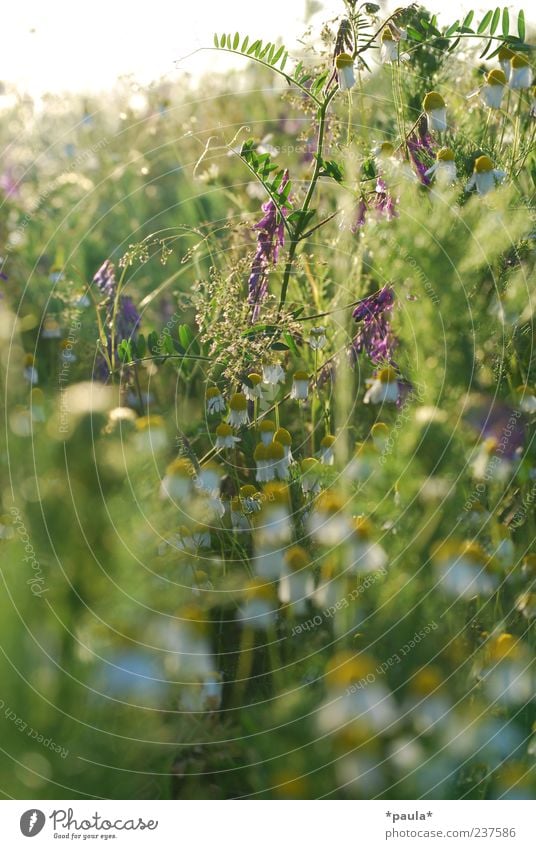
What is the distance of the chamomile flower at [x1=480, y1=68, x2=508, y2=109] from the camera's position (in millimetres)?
1413

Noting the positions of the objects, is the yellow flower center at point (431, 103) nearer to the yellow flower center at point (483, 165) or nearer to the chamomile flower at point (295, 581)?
the yellow flower center at point (483, 165)

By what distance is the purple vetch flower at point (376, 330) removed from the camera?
4.51 ft

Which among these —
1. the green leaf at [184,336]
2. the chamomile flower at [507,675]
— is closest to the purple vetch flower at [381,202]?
the green leaf at [184,336]

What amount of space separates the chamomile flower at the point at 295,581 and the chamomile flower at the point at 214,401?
12.9 inches

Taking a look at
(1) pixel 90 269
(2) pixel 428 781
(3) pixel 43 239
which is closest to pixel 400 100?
(1) pixel 90 269

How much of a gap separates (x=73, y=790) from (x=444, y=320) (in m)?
0.80

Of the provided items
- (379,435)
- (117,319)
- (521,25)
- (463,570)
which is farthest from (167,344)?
(521,25)

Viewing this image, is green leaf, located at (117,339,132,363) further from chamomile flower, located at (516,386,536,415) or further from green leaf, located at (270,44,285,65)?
chamomile flower, located at (516,386,536,415)

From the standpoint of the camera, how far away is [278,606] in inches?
44.0

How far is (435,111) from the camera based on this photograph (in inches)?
53.7

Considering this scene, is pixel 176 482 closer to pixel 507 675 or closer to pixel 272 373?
pixel 272 373

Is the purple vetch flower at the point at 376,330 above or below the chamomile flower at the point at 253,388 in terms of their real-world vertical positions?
above

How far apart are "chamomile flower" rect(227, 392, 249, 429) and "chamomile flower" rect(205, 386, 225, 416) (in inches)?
1.6

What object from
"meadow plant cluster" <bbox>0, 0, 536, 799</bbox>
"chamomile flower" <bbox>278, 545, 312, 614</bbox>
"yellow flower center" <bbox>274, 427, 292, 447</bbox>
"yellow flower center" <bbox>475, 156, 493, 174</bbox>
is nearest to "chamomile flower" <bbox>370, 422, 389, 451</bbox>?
"meadow plant cluster" <bbox>0, 0, 536, 799</bbox>
